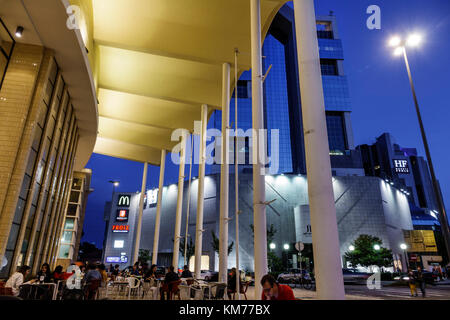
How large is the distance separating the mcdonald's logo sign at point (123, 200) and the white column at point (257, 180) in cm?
4446

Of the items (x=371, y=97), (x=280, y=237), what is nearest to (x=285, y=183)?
(x=280, y=237)

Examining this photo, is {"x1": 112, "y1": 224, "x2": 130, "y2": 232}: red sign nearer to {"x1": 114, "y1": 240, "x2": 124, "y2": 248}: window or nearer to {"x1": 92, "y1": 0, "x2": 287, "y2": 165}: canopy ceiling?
{"x1": 114, "y1": 240, "x2": 124, "y2": 248}: window

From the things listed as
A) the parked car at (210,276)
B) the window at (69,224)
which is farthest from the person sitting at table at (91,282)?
the window at (69,224)

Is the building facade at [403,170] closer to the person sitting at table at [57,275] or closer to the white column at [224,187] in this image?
the white column at [224,187]

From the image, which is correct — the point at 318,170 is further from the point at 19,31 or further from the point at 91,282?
the point at 19,31

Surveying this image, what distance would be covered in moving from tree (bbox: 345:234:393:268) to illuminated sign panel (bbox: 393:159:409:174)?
52.4 meters

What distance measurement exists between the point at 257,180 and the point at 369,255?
91.5 ft

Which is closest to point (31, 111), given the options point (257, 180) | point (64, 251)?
point (257, 180)

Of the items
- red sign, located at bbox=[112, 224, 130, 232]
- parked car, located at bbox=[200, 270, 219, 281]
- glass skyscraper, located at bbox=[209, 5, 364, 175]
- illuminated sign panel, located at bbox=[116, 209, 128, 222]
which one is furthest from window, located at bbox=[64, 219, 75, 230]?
glass skyscraper, located at bbox=[209, 5, 364, 175]

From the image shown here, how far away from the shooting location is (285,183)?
131ft

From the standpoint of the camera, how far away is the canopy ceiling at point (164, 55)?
1127cm

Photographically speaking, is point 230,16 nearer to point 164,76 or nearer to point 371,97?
point 164,76

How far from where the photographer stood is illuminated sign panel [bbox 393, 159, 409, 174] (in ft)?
250
